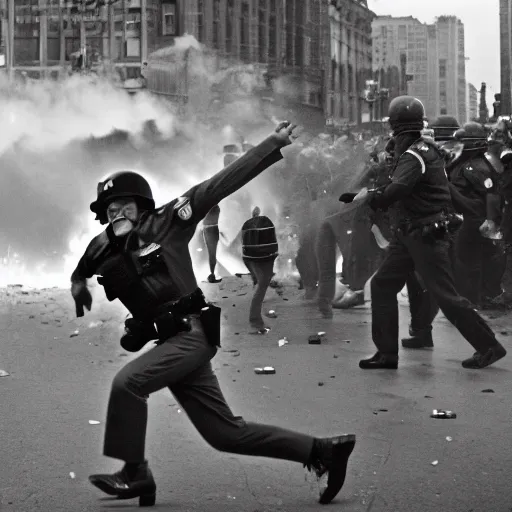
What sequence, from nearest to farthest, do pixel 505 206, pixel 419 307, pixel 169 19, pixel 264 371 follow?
pixel 264 371
pixel 419 307
pixel 505 206
pixel 169 19

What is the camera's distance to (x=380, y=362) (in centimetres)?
941

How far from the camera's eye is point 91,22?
61.3ft

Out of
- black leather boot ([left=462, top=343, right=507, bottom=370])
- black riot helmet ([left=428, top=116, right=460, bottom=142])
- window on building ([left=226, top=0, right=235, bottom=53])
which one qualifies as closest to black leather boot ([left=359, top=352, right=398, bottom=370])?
black leather boot ([left=462, top=343, right=507, bottom=370])

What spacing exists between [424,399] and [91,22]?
1185 cm

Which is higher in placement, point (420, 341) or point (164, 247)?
point (164, 247)

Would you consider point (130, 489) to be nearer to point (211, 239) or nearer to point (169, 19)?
point (211, 239)

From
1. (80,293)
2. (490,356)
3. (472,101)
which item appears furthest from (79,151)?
(472,101)

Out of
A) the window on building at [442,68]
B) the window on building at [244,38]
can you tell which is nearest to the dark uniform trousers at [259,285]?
the window on building at [244,38]

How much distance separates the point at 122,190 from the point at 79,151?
13383 millimetres

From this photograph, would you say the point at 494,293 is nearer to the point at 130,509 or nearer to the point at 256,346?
the point at 256,346

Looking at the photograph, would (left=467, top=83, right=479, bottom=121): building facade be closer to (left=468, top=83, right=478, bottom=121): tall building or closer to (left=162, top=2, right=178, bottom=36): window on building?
(left=468, top=83, right=478, bottom=121): tall building

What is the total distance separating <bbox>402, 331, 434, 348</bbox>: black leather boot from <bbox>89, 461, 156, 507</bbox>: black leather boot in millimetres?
5504

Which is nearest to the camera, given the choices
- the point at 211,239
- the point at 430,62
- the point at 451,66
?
the point at 211,239

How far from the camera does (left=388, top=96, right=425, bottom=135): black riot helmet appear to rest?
9398 millimetres
